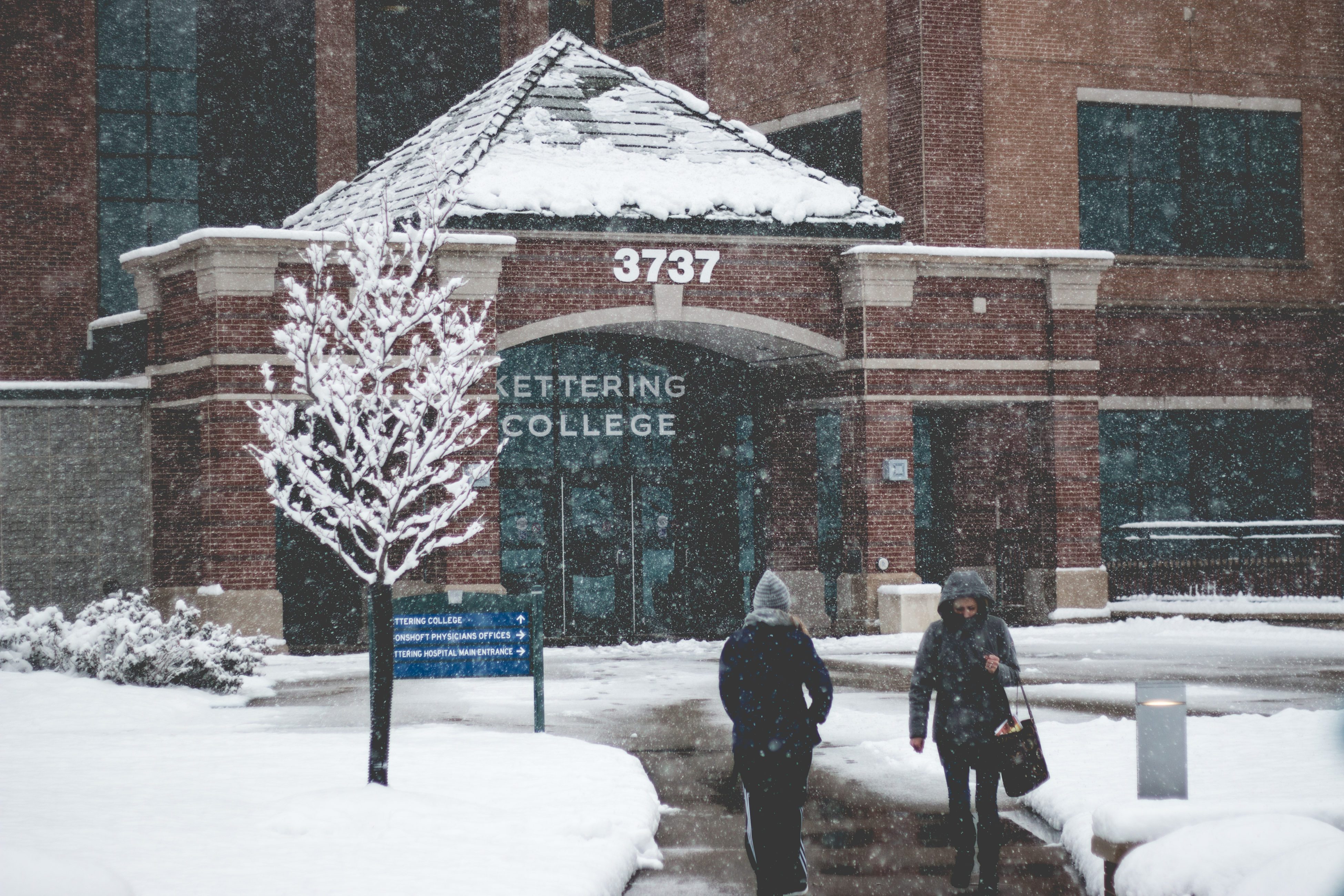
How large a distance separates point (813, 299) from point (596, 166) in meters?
4.03

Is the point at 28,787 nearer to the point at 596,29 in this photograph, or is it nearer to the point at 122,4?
the point at 122,4

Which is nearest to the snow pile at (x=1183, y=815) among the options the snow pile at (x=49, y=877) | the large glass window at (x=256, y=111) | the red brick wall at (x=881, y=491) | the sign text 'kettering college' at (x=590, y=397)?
the snow pile at (x=49, y=877)

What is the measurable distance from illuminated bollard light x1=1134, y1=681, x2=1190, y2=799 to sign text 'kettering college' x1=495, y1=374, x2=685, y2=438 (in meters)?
18.0

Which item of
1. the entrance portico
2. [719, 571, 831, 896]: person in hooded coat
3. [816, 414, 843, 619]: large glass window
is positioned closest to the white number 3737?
the entrance portico

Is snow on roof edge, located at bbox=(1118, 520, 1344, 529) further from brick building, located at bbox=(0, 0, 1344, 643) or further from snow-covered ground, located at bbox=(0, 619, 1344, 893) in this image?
snow-covered ground, located at bbox=(0, 619, 1344, 893)

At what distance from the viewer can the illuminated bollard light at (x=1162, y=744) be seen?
335 inches

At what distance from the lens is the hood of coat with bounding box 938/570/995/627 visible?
895cm

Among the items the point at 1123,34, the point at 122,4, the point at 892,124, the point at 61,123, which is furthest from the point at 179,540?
the point at 1123,34

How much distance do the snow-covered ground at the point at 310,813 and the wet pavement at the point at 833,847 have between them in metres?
0.26

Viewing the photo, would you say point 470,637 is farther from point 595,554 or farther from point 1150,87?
point 1150,87

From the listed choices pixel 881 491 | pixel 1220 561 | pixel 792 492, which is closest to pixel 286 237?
pixel 881 491

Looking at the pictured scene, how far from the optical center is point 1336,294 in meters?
30.1

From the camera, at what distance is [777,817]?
7836 millimetres

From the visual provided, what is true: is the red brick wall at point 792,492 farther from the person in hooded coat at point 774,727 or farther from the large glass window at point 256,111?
the person in hooded coat at point 774,727
